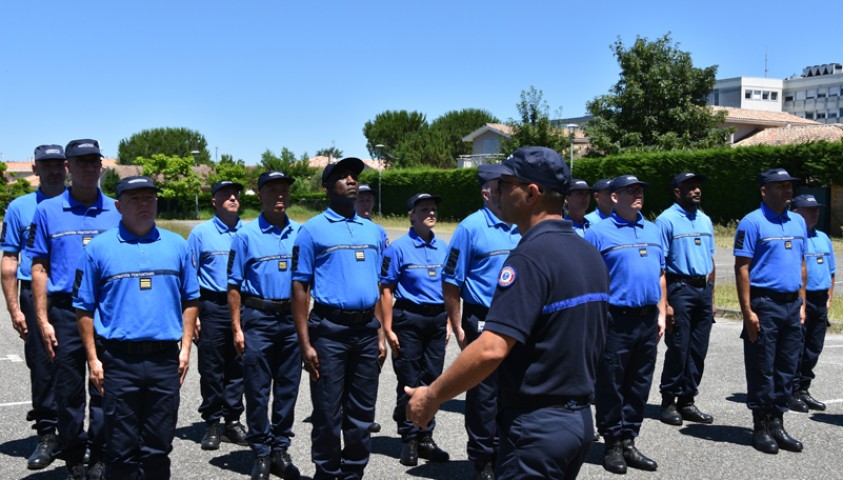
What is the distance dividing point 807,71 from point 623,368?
4839 inches

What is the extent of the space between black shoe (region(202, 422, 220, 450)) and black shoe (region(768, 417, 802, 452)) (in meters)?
4.53

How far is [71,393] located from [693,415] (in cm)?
534

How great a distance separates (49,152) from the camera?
665 centimetres

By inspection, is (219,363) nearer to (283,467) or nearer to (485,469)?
(283,467)

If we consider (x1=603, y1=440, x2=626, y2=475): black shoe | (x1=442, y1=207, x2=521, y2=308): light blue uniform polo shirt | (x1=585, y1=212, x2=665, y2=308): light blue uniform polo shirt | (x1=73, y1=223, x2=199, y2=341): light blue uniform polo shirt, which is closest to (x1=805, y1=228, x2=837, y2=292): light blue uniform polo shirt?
(x1=585, y1=212, x2=665, y2=308): light blue uniform polo shirt

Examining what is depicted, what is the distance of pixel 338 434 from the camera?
536 cm

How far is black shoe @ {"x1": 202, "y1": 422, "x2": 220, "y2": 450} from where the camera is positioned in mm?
6742

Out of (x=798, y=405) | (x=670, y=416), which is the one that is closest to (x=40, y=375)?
(x=670, y=416)

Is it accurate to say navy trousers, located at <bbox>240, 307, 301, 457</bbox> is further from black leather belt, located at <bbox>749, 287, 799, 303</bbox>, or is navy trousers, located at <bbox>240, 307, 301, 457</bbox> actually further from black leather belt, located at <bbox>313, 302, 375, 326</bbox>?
black leather belt, located at <bbox>749, 287, 799, 303</bbox>

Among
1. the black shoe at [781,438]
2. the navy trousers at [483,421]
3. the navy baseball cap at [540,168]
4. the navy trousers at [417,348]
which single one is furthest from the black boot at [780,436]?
the navy baseball cap at [540,168]

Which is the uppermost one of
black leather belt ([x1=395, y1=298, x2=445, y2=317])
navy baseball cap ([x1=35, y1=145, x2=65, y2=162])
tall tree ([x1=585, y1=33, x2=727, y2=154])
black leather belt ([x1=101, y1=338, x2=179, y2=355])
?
tall tree ([x1=585, y1=33, x2=727, y2=154])

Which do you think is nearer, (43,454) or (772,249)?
(43,454)

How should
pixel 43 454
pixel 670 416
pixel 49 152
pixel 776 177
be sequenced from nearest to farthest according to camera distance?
pixel 43 454, pixel 49 152, pixel 776 177, pixel 670 416

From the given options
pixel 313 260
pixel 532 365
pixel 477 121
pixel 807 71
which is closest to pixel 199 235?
pixel 313 260
